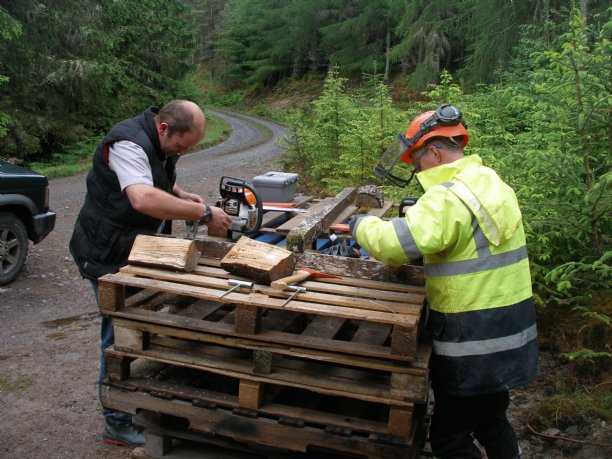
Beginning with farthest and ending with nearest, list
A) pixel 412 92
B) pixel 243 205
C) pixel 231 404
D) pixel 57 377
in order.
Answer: pixel 412 92 → pixel 57 377 → pixel 243 205 → pixel 231 404

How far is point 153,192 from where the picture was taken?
3373 millimetres

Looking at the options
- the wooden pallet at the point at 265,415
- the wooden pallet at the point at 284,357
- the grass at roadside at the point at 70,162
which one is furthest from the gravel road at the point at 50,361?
the grass at roadside at the point at 70,162

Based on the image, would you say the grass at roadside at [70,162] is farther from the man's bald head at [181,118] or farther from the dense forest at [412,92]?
the man's bald head at [181,118]

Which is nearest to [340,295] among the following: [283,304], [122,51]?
[283,304]

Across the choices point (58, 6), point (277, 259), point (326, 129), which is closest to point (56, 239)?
point (326, 129)

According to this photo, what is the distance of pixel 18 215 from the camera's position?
731 cm

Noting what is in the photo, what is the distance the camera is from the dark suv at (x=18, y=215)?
23.0 ft

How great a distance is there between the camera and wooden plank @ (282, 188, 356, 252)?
11.0ft

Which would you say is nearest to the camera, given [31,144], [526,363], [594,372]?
[526,363]

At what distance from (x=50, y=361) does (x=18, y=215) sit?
273 centimetres

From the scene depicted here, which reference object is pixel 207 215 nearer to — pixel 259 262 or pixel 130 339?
pixel 259 262

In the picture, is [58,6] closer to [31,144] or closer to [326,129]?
[31,144]

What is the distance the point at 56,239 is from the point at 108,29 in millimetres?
13415

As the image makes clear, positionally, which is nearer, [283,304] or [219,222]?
[283,304]
